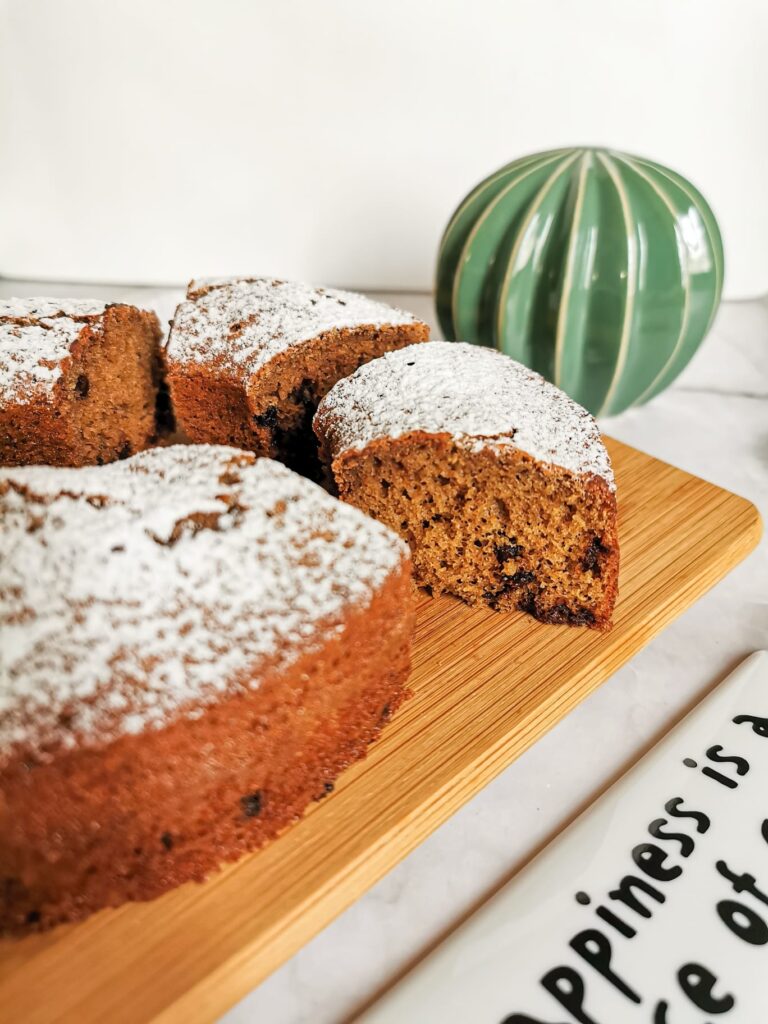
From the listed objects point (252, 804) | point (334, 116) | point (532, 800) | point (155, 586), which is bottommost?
point (532, 800)

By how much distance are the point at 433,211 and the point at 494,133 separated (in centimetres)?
34

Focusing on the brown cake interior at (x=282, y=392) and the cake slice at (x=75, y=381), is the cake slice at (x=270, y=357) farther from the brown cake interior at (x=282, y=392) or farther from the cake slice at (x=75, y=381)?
the cake slice at (x=75, y=381)

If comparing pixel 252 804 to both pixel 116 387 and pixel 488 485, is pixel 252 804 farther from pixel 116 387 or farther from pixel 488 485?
pixel 116 387

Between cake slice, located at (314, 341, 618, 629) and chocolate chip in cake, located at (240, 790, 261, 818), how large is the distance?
611 millimetres

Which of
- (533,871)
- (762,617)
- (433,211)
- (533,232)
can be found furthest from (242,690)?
(433,211)

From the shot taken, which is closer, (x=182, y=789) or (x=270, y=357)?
(x=182, y=789)

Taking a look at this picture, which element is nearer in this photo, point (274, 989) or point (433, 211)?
point (274, 989)

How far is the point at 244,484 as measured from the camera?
1.39 m

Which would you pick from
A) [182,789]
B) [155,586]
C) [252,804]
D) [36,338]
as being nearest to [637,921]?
[252,804]

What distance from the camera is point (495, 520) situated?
1.58 m

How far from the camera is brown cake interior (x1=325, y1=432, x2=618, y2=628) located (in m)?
1.51

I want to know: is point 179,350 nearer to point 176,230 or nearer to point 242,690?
point 242,690

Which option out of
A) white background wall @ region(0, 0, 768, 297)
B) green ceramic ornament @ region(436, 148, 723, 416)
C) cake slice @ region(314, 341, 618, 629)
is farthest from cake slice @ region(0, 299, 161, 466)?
white background wall @ region(0, 0, 768, 297)

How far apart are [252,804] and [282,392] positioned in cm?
102
